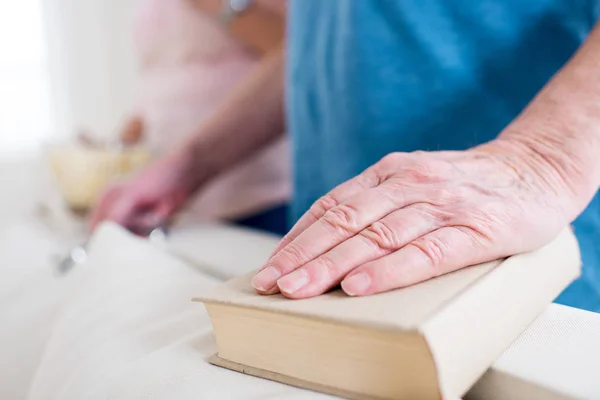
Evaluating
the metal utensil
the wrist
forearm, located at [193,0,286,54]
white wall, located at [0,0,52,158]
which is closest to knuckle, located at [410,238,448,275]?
the wrist

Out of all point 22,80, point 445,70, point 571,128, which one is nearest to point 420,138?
point 445,70

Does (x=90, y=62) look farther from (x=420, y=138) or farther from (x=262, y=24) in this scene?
(x=420, y=138)

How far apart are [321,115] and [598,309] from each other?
42cm

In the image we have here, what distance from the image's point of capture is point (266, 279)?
43 centimetres

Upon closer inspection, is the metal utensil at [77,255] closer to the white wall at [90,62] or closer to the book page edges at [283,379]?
the book page edges at [283,379]

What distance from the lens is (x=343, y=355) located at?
0.39 metres

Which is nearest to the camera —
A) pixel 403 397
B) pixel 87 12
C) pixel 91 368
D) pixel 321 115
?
pixel 403 397

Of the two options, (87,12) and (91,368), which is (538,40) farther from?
(87,12)

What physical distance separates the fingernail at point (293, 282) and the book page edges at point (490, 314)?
97 millimetres

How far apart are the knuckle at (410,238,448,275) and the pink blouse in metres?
0.77

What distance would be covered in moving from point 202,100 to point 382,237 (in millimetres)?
899

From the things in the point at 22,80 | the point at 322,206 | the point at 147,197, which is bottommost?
the point at 22,80

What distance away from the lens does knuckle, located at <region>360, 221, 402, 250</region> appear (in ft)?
1.43

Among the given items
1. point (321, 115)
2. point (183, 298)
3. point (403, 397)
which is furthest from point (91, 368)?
point (321, 115)
